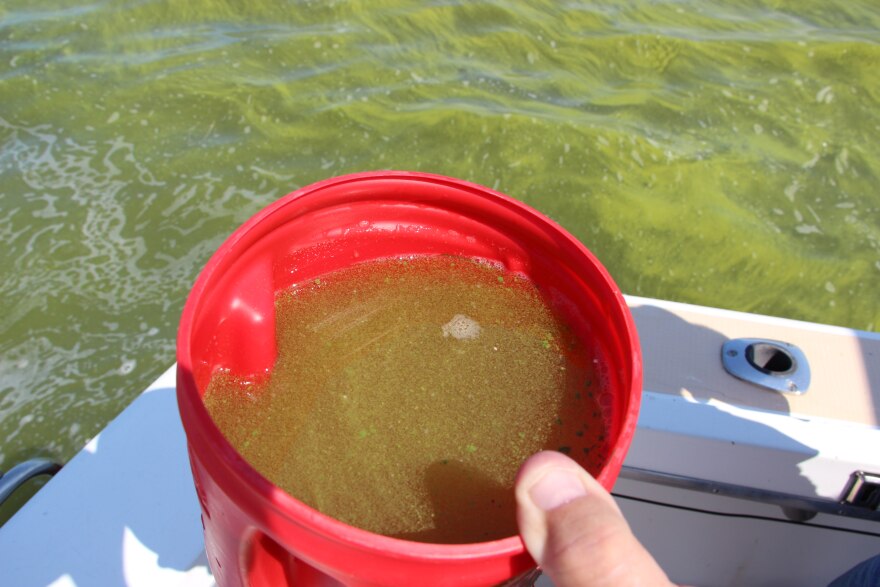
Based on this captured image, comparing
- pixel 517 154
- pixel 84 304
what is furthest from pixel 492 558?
pixel 517 154

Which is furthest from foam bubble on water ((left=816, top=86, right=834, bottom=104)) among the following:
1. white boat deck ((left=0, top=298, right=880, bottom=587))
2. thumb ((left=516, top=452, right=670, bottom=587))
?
thumb ((left=516, top=452, right=670, bottom=587))

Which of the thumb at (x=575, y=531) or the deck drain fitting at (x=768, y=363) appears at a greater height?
the thumb at (x=575, y=531)

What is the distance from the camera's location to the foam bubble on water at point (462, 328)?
0.95m

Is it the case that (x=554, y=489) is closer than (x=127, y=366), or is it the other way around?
(x=554, y=489)

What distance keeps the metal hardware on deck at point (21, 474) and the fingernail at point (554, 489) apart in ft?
3.39

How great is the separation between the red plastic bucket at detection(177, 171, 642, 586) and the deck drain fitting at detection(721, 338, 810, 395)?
683 millimetres

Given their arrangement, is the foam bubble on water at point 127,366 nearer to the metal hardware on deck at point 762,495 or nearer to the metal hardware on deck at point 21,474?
the metal hardware on deck at point 21,474

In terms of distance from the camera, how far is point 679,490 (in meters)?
1.45

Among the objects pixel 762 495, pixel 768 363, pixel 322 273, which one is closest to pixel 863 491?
pixel 762 495

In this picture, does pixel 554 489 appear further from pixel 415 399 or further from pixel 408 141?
pixel 408 141

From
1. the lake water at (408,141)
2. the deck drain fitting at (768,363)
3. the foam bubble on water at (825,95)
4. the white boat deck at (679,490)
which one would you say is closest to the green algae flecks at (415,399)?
the white boat deck at (679,490)

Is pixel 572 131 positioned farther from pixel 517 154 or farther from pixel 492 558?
pixel 492 558

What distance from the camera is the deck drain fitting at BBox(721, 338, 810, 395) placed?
4.76 ft

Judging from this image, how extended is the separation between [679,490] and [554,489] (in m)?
0.88
